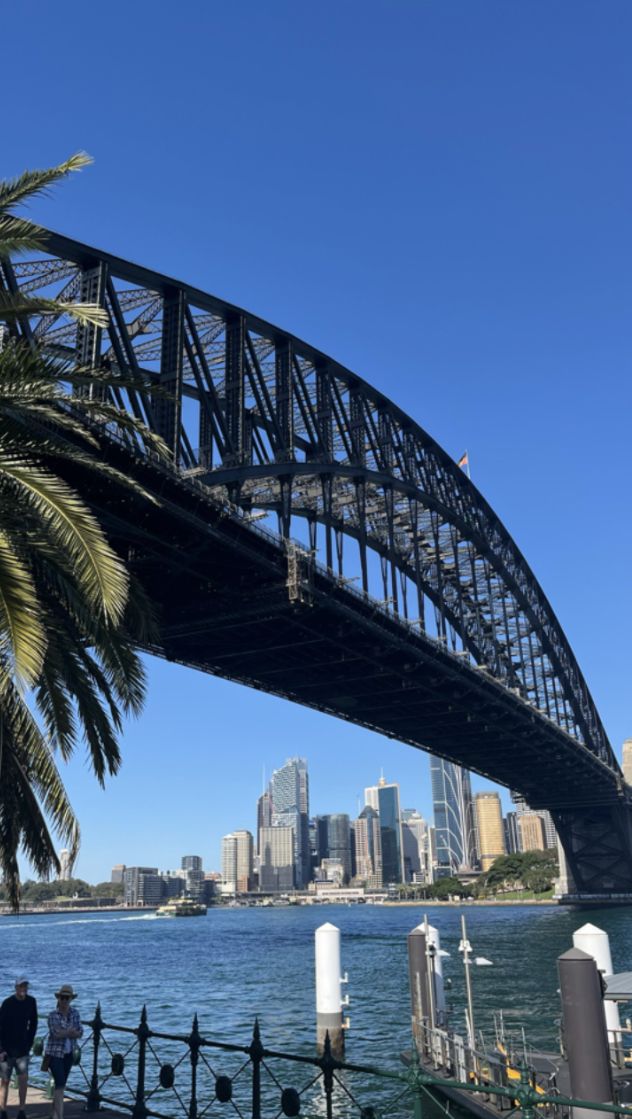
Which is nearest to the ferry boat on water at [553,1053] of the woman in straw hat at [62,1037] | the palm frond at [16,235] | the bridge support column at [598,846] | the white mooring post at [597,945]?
the white mooring post at [597,945]

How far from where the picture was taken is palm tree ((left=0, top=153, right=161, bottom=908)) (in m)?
12.4

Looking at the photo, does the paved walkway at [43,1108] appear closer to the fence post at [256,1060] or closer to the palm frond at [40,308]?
the fence post at [256,1060]

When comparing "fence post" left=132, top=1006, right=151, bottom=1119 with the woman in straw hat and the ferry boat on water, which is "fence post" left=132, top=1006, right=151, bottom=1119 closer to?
the woman in straw hat

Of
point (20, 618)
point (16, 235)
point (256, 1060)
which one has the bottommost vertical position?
point (256, 1060)

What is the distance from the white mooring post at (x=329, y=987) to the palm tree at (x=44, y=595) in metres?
15.0

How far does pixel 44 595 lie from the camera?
50.9 ft

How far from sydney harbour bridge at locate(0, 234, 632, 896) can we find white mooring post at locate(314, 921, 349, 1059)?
14631 millimetres

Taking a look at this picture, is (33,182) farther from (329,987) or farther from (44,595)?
(329,987)

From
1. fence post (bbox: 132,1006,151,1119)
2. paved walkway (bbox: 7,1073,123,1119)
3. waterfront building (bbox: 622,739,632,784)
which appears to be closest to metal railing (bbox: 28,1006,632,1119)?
fence post (bbox: 132,1006,151,1119)

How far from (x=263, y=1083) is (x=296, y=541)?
2448 centimetres

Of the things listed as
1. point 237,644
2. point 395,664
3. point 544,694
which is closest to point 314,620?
point 237,644

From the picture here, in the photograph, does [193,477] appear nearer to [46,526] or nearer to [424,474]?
[46,526]

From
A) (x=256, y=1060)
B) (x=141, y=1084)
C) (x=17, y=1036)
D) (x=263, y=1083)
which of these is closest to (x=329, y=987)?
(x=263, y=1083)

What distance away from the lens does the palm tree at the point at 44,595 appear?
40.7 ft
